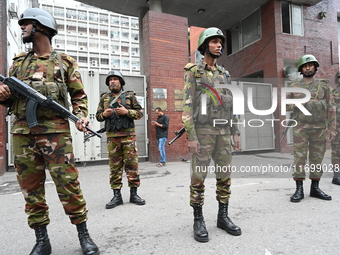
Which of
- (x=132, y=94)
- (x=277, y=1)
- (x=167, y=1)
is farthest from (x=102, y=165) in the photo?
(x=277, y=1)

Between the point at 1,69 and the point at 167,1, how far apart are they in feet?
21.9

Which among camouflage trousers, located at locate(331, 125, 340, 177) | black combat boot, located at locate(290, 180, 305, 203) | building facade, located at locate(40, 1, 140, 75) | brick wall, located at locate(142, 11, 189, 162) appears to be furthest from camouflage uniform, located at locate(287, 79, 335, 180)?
building facade, located at locate(40, 1, 140, 75)

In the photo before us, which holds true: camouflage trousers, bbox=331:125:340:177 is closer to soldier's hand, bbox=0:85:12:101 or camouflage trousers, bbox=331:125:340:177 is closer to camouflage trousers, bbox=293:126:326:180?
camouflage trousers, bbox=293:126:326:180

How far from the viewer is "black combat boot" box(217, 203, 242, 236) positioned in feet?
7.86

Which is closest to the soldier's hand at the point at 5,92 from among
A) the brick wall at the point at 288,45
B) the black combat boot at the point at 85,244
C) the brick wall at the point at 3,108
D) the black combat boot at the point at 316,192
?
the black combat boot at the point at 85,244

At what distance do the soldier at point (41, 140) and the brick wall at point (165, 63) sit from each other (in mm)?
5770

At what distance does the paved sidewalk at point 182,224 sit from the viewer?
2.18 meters

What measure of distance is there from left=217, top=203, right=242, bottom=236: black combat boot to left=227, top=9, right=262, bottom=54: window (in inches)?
416

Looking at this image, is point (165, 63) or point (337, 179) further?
point (165, 63)

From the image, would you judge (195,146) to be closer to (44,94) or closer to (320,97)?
(44,94)

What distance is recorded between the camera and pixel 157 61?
8.06 m

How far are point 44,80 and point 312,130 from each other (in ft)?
12.2

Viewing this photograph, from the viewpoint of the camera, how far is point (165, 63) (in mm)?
8188

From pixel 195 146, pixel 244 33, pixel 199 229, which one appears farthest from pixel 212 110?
pixel 244 33
